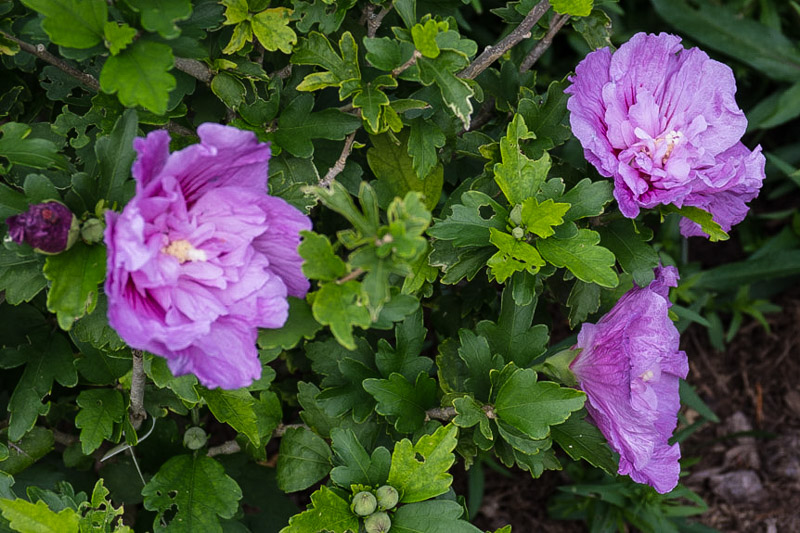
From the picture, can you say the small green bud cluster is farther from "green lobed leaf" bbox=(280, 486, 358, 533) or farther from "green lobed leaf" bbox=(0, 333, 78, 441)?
"green lobed leaf" bbox=(0, 333, 78, 441)

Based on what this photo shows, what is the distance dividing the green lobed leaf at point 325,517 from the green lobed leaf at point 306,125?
852mm

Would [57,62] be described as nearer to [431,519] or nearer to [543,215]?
[543,215]

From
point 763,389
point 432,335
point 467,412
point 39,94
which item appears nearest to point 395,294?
point 467,412

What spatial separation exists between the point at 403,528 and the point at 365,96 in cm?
107

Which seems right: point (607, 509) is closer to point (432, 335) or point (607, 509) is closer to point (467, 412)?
point (432, 335)

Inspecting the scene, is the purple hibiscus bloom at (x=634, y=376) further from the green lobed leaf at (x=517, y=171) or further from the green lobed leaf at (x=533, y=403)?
the green lobed leaf at (x=517, y=171)

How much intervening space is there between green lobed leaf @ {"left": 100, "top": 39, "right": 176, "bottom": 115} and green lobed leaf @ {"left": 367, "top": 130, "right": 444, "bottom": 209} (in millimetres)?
696

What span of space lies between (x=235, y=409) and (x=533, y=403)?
78cm

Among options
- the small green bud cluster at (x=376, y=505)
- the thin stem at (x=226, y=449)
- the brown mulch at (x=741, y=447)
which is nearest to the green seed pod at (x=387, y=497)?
the small green bud cluster at (x=376, y=505)

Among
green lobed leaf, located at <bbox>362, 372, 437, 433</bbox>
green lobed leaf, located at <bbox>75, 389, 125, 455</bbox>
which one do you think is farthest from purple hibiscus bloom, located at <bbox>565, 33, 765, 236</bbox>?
green lobed leaf, located at <bbox>75, 389, 125, 455</bbox>

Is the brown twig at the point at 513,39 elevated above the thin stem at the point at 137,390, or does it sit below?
above

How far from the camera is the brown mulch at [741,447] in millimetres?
3375

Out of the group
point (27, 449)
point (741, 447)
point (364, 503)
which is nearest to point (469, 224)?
point (364, 503)

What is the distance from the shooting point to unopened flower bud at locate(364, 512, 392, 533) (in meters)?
1.91
